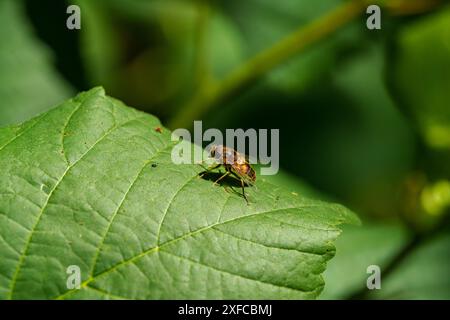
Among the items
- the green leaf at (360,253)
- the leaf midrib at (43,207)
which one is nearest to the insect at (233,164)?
the leaf midrib at (43,207)

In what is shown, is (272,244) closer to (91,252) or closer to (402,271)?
(91,252)


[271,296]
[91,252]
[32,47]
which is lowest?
[271,296]

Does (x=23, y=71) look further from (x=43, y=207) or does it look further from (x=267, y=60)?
(x=43, y=207)

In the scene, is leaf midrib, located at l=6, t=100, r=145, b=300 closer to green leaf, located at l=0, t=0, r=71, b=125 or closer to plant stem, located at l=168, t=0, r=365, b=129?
plant stem, located at l=168, t=0, r=365, b=129

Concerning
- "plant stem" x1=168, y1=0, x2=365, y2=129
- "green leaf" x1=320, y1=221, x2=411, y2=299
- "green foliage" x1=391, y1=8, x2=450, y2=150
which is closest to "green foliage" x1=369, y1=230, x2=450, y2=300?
"green leaf" x1=320, y1=221, x2=411, y2=299

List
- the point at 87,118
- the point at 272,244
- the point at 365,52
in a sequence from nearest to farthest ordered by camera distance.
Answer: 1. the point at 272,244
2. the point at 87,118
3. the point at 365,52

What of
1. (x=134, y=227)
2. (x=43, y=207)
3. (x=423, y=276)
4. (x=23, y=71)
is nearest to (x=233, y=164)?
(x=134, y=227)

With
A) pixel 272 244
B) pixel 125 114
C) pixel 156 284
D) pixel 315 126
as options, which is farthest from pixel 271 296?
pixel 315 126
